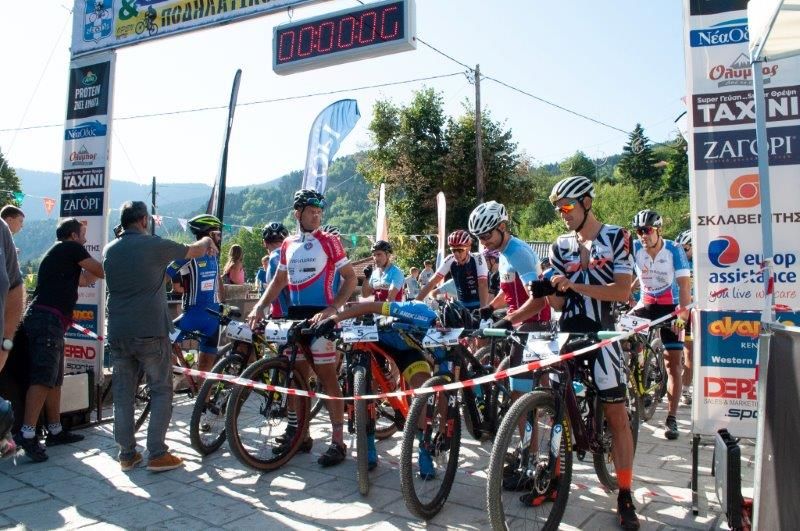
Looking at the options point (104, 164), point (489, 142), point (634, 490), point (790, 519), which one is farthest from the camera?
point (489, 142)

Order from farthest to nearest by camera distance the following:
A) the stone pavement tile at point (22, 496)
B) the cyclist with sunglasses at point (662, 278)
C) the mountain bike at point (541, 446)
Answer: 1. the cyclist with sunglasses at point (662, 278)
2. the stone pavement tile at point (22, 496)
3. the mountain bike at point (541, 446)

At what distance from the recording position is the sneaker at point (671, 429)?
18.2 feet

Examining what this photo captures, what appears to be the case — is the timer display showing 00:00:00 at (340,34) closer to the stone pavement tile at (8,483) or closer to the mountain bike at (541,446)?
the mountain bike at (541,446)

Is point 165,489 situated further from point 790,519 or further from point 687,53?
point 687,53

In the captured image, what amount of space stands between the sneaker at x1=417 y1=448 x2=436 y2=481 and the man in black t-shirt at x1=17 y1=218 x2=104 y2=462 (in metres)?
3.30

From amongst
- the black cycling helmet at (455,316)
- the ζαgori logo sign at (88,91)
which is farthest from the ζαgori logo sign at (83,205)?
the black cycling helmet at (455,316)

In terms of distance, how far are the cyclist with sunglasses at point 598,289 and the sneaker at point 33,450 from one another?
430 cm

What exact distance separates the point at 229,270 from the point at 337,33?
4.67 metres

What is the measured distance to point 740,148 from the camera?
3908 mm

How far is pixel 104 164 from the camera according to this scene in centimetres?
714

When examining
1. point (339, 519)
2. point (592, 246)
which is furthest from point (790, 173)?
point (339, 519)

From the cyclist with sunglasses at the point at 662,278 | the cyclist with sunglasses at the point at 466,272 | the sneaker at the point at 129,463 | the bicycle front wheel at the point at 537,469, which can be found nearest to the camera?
the bicycle front wheel at the point at 537,469

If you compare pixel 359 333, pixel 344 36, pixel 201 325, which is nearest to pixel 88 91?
pixel 344 36

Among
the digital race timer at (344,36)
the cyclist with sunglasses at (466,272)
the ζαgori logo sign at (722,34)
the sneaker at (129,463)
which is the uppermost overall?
the digital race timer at (344,36)
